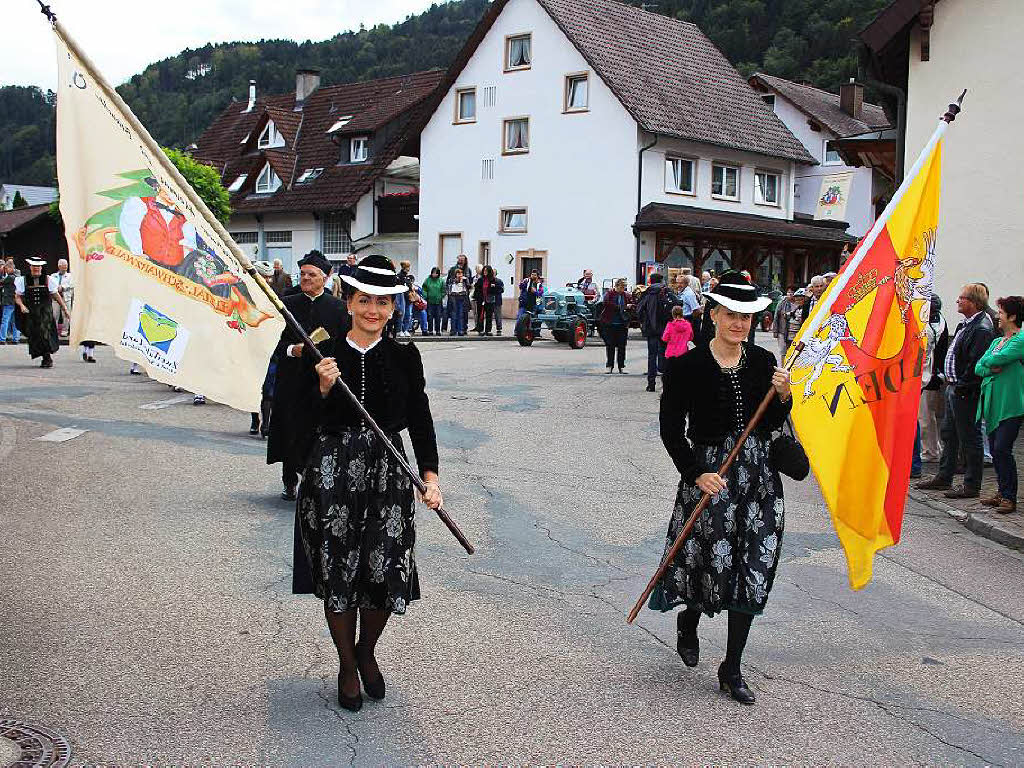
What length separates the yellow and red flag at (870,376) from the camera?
5.79m

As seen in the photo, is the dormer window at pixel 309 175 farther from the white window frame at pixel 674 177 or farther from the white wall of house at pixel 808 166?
the white wall of house at pixel 808 166

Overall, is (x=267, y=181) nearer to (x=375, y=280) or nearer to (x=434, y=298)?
(x=434, y=298)

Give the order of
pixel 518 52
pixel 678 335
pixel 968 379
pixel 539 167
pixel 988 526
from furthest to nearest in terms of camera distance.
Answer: pixel 518 52 → pixel 539 167 → pixel 678 335 → pixel 968 379 → pixel 988 526

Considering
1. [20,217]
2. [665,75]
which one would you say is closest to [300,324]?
[665,75]

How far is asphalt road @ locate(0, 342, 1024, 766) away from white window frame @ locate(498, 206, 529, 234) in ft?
108

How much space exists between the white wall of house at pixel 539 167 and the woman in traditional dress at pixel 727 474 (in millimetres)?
35388

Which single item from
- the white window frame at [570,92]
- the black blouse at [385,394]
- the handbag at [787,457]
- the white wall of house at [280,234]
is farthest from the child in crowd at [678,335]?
the white wall of house at [280,234]

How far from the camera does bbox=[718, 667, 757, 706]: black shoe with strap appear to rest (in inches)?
206

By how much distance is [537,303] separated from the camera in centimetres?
2981

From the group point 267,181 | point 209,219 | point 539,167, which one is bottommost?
point 209,219

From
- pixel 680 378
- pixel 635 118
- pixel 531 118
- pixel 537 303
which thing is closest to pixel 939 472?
pixel 680 378

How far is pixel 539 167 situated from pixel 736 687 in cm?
3889

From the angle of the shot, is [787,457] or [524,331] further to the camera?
[524,331]

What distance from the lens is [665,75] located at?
1772 inches
